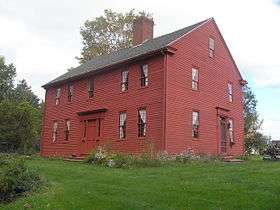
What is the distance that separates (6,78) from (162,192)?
57428mm

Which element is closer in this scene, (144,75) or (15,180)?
(15,180)

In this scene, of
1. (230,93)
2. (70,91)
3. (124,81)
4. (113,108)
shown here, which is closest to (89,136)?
(113,108)

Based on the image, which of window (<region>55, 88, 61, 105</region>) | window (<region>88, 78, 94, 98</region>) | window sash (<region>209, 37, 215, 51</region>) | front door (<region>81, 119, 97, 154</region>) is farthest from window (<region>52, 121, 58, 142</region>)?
window sash (<region>209, 37, 215, 51</region>)

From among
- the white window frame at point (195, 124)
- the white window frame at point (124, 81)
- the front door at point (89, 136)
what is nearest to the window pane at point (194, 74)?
the white window frame at point (195, 124)

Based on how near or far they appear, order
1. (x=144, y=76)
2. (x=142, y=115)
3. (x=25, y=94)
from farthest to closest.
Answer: (x=25, y=94) < (x=144, y=76) < (x=142, y=115)

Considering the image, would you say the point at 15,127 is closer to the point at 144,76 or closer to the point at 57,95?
the point at 57,95

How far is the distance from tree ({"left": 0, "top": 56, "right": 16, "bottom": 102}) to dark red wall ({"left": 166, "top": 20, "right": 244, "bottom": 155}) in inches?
1633

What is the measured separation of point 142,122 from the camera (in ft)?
84.1

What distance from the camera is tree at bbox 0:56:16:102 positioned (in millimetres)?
64500

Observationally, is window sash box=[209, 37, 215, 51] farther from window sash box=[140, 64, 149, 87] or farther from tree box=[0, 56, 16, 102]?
tree box=[0, 56, 16, 102]

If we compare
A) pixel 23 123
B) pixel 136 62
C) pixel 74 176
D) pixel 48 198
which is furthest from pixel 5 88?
pixel 48 198

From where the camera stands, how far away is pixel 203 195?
12.1 m

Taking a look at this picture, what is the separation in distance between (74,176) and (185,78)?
11.7m

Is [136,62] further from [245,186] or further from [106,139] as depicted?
[245,186]
